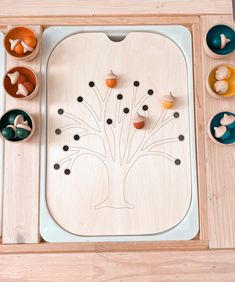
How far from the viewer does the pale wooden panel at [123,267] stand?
0.72 metres

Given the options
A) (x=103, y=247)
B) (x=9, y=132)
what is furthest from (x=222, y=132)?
(x=9, y=132)

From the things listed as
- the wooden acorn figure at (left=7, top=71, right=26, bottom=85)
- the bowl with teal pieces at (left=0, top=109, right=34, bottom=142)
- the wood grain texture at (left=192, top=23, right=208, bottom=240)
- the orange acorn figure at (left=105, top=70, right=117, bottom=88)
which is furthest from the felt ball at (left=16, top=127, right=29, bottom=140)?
the wood grain texture at (left=192, top=23, right=208, bottom=240)

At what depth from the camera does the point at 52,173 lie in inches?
30.0

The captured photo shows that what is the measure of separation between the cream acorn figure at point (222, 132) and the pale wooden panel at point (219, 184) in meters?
0.03

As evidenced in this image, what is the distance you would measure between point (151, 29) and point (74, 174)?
386 mm

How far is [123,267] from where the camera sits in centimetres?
72

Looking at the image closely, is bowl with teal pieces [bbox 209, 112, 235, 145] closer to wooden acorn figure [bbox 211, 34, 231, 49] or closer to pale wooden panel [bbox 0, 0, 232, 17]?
wooden acorn figure [bbox 211, 34, 231, 49]

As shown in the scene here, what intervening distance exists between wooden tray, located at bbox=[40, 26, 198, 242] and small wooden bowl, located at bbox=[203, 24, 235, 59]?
0.15ft

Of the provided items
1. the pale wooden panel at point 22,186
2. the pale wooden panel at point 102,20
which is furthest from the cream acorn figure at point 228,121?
the pale wooden panel at point 22,186

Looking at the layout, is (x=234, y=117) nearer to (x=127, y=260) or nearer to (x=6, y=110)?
(x=127, y=260)

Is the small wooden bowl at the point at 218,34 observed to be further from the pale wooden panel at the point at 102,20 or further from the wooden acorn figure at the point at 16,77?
the wooden acorn figure at the point at 16,77

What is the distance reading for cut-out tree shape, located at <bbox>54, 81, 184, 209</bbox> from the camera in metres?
0.76

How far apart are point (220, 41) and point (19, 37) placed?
462mm

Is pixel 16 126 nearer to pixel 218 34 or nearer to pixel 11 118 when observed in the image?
pixel 11 118
